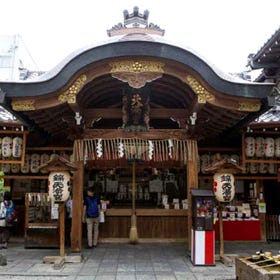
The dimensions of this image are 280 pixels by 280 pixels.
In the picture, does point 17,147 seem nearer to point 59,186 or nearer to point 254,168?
point 59,186

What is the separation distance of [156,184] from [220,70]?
260 inches

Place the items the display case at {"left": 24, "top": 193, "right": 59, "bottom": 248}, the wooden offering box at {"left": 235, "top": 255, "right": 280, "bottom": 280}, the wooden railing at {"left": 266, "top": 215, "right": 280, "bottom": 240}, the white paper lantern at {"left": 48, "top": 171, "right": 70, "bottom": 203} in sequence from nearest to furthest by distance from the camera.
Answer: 1. the wooden offering box at {"left": 235, "top": 255, "right": 280, "bottom": 280}
2. the white paper lantern at {"left": 48, "top": 171, "right": 70, "bottom": 203}
3. the display case at {"left": 24, "top": 193, "right": 59, "bottom": 248}
4. the wooden railing at {"left": 266, "top": 215, "right": 280, "bottom": 240}

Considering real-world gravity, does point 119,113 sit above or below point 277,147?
above

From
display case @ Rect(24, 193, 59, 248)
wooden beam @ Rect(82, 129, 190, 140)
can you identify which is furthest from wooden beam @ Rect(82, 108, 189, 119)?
display case @ Rect(24, 193, 59, 248)

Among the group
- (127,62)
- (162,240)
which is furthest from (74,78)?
(162,240)

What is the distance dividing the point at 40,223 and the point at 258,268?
25.5 feet

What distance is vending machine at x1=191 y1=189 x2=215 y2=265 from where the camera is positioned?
905cm

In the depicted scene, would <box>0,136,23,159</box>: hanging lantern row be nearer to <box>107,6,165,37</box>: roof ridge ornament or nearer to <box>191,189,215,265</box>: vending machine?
<box>107,6,165,37</box>: roof ridge ornament

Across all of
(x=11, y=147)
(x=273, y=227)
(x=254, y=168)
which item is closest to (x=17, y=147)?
(x=11, y=147)

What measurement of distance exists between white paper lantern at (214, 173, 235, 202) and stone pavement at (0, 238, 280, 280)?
174cm

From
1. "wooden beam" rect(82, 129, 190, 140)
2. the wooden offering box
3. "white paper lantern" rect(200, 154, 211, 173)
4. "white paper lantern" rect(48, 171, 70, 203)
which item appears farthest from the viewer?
"white paper lantern" rect(200, 154, 211, 173)

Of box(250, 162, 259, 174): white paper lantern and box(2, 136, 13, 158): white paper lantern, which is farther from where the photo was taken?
box(250, 162, 259, 174): white paper lantern

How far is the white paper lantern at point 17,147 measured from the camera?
11430mm

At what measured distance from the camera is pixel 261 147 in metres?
Answer: 11.8
